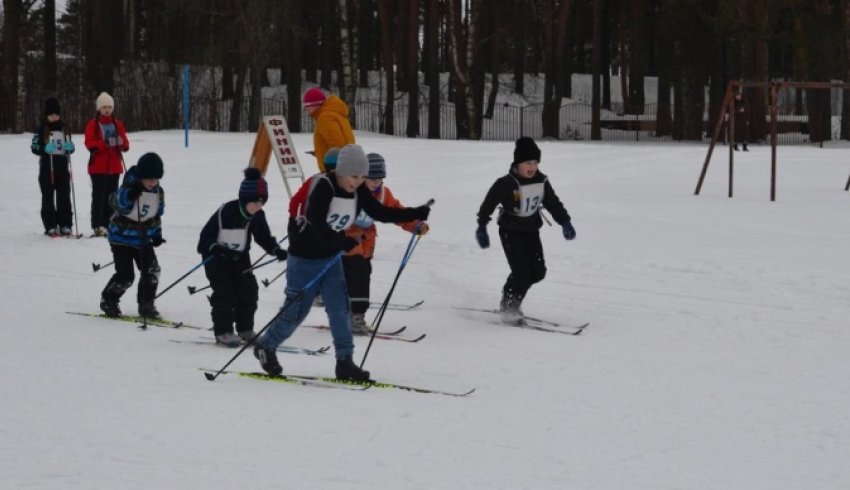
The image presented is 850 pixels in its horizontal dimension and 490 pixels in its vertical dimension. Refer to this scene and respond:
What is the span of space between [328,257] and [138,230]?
290cm

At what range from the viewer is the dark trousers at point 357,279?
9.27 m

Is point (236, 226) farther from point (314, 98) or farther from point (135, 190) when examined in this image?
point (314, 98)

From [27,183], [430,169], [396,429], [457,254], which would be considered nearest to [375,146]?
[430,169]

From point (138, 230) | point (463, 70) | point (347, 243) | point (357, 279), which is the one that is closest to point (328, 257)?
point (347, 243)

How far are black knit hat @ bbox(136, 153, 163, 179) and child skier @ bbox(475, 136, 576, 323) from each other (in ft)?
8.18

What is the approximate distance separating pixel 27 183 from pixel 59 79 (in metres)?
29.6

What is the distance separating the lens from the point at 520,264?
970 centimetres

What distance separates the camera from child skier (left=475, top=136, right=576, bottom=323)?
376 inches

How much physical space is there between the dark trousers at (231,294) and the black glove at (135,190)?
109cm

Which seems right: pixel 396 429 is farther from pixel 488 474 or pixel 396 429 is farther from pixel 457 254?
pixel 457 254

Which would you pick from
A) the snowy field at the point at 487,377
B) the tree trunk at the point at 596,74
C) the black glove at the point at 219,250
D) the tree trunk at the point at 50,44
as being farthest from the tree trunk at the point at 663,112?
the black glove at the point at 219,250

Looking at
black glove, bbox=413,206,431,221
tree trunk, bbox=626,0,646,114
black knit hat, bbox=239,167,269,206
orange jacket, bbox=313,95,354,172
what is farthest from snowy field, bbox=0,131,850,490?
tree trunk, bbox=626,0,646,114

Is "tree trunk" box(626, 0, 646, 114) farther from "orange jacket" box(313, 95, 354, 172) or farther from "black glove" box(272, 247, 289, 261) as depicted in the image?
A: "black glove" box(272, 247, 289, 261)

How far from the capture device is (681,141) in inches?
1651
